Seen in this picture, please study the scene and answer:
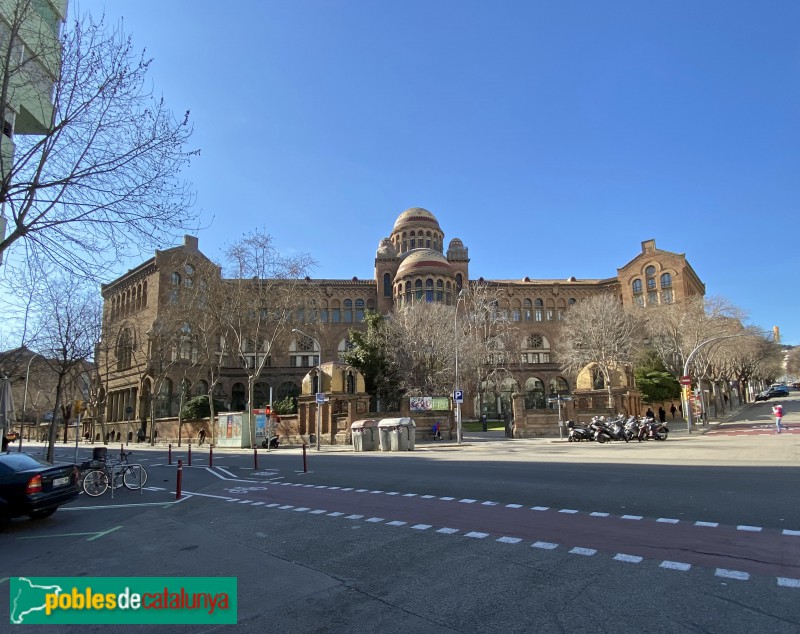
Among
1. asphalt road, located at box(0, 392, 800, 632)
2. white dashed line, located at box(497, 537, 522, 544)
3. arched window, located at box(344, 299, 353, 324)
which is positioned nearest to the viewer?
asphalt road, located at box(0, 392, 800, 632)

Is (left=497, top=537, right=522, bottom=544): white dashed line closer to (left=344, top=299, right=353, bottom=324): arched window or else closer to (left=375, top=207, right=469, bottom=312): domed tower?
(left=375, top=207, right=469, bottom=312): domed tower

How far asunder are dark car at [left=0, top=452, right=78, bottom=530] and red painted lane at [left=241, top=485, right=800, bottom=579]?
4.31 meters

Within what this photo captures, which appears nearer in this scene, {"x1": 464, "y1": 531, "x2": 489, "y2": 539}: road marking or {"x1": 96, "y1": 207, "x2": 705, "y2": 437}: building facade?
{"x1": 464, "y1": 531, "x2": 489, "y2": 539}: road marking

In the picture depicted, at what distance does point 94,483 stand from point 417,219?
67.5 metres

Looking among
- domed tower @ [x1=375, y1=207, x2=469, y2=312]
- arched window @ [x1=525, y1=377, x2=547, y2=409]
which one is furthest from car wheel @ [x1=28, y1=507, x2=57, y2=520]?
arched window @ [x1=525, y1=377, x2=547, y2=409]

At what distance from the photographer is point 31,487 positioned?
348 inches

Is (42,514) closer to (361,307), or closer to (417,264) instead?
(417,264)

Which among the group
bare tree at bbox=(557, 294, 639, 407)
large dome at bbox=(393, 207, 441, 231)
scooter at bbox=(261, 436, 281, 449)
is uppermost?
large dome at bbox=(393, 207, 441, 231)

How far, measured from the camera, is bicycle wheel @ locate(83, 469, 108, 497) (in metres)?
12.3

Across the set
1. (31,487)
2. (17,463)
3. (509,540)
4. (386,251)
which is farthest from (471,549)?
(386,251)

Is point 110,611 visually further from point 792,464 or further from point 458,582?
point 792,464

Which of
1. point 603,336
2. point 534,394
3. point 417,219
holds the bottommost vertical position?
point 534,394

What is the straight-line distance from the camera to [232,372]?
62.6 metres

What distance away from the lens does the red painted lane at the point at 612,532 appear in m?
5.40
